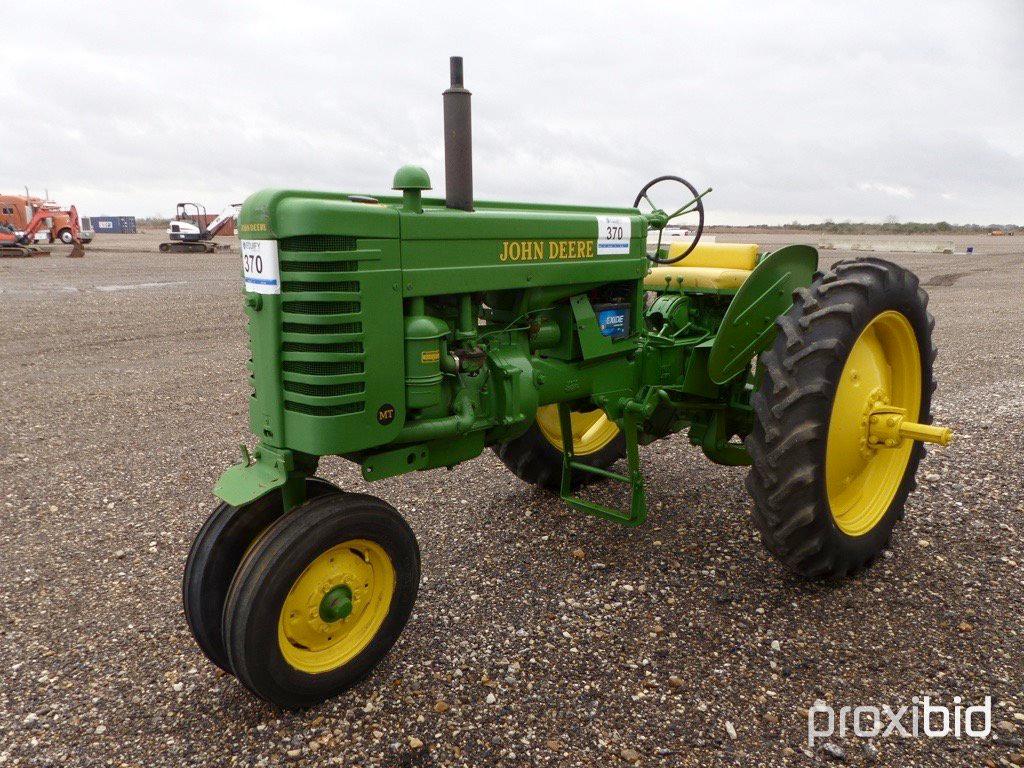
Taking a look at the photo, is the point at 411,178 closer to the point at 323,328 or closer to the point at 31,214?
the point at 323,328

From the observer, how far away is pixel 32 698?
9.15 feet

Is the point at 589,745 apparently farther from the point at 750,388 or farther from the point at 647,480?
the point at 647,480

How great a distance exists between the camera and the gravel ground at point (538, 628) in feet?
8.39

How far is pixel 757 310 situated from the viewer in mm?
3586

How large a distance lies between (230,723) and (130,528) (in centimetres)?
202

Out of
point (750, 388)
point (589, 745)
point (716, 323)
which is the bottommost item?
point (589, 745)

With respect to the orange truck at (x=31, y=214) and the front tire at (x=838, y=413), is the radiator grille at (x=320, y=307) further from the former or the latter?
the orange truck at (x=31, y=214)

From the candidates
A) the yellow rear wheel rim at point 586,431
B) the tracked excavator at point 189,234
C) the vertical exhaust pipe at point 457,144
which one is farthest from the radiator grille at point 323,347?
the tracked excavator at point 189,234

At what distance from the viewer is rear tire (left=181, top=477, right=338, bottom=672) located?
106 inches

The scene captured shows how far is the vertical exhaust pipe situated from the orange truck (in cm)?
3256

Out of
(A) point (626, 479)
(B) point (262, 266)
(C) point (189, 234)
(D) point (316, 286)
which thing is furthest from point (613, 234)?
(C) point (189, 234)

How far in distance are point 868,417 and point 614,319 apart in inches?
49.5

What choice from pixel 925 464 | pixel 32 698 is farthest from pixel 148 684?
pixel 925 464

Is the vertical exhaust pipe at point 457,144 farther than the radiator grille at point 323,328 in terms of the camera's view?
Yes
